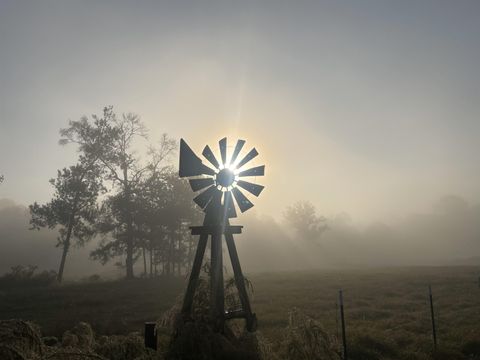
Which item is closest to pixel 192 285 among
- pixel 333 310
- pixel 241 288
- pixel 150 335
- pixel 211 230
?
pixel 241 288

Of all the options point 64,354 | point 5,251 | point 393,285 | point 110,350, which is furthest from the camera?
point 5,251

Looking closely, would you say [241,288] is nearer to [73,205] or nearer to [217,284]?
[217,284]

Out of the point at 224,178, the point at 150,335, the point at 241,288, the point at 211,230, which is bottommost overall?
the point at 150,335

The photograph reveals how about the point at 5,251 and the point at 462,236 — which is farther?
the point at 462,236

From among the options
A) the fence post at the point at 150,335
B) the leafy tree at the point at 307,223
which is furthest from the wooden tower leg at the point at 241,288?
the leafy tree at the point at 307,223

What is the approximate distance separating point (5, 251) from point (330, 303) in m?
81.0

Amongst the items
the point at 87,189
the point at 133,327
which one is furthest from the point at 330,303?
the point at 87,189

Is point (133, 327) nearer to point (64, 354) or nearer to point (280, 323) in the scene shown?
point (280, 323)

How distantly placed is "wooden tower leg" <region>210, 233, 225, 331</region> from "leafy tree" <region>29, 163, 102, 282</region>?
106ft

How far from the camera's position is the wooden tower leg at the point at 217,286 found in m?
10.1

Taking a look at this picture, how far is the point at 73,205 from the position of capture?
3853 cm

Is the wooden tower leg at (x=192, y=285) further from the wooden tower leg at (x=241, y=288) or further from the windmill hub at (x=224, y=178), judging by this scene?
the windmill hub at (x=224, y=178)

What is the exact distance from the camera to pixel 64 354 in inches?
241

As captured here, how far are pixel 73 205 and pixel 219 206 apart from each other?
1269 inches
